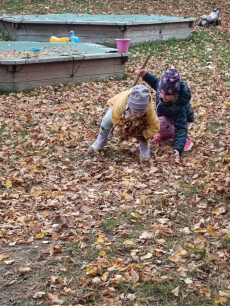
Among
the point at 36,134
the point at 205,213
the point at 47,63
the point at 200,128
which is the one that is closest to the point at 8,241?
the point at 205,213

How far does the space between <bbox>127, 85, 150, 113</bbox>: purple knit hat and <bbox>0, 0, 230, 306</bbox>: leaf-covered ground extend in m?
0.79

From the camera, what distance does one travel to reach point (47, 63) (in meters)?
8.16

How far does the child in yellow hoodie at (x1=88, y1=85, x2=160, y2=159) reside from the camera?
4902mm

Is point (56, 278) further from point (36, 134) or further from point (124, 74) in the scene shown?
point (124, 74)

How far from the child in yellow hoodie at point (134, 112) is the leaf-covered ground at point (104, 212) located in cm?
20

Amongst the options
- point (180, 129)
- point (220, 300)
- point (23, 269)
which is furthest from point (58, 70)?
point (220, 300)

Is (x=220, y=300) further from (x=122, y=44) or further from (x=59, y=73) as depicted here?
(x=122, y=44)

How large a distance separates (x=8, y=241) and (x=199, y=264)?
1.71 meters

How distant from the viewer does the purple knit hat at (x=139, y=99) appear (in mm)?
4871

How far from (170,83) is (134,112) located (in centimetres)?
64

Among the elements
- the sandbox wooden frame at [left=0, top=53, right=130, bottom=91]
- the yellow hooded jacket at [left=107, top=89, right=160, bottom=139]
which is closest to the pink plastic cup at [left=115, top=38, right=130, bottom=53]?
the sandbox wooden frame at [left=0, top=53, right=130, bottom=91]

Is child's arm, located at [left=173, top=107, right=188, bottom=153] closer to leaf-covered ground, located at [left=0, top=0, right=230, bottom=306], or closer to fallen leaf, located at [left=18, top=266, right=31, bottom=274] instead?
leaf-covered ground, located at [left=0, top=0, right=230, bottom=306]

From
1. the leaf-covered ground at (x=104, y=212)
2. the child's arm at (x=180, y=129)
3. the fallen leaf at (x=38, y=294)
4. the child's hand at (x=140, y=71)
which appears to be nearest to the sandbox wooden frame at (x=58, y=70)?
the leaf-covered ground at (x=104, y=212)

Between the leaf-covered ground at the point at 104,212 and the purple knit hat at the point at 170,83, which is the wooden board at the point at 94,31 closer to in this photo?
the leaf-covered ground at the point at 104,212
